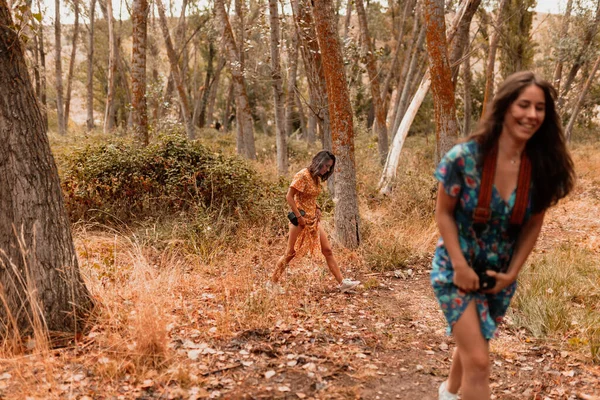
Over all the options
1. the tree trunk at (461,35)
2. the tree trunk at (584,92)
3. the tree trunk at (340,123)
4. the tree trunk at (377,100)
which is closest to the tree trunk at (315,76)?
the tree trunk at (340,123)

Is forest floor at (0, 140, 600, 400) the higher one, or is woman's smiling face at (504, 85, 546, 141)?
woman's smiling face at (504, 85, 546, 141)

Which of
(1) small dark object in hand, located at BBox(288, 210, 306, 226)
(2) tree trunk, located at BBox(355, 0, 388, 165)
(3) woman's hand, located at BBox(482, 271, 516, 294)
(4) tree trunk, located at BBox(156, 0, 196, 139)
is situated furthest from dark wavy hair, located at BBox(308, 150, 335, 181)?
(4) tree trunk, located at BBox(156, 0, 196, 139)

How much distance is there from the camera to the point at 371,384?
3.99 metres

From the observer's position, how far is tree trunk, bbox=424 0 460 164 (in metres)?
7.55

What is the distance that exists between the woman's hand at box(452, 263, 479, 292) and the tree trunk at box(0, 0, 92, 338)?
10.7ft

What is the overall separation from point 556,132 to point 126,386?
11.3 ft

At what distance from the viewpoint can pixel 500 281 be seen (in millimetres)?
2695

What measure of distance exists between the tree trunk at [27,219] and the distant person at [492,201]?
326cm

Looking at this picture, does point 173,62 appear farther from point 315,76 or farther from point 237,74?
point 315,76

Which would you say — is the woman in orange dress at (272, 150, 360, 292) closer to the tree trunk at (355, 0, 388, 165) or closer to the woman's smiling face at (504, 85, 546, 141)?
the woman's smiling face at (504, 85, 546, 141)

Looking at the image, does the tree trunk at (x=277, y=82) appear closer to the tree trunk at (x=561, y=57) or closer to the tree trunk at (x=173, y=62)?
the tree trunk at (x=173, y=62)

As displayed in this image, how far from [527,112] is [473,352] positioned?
4.43 ft

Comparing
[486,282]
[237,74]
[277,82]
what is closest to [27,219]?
[486,282]

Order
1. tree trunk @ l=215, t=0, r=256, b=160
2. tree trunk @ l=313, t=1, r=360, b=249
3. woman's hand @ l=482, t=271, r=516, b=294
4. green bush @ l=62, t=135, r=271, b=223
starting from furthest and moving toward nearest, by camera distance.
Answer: tree trunk @ l=215, t=0, r=256, b=160, green bush @ l=62, t=135, r=271, b=223, tree trunk @ l=313, t=1, r=360, b=249, woman's hand @ l=482, t=271, r=516, b=294
